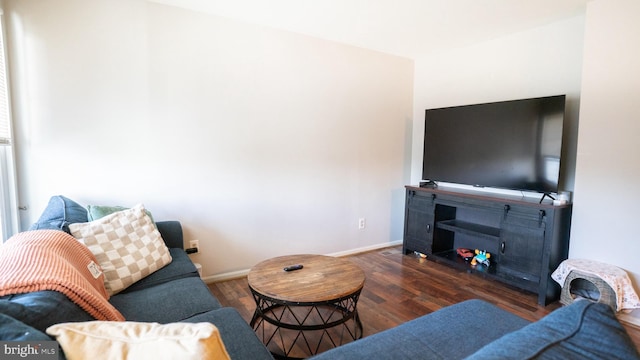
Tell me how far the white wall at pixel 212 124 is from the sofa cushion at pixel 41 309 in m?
1.70

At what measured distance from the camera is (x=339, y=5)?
8.34 feet

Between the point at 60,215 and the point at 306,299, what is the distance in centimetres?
153

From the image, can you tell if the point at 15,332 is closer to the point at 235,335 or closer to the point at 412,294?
the point at 235,335

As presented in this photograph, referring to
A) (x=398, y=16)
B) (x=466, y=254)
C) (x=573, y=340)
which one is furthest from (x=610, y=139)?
(x=573, y=340)

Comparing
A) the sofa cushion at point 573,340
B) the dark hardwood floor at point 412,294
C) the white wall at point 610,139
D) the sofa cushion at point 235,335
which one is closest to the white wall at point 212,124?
the dark hardwood floor at point 412,294

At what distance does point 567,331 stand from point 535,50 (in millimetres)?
3045

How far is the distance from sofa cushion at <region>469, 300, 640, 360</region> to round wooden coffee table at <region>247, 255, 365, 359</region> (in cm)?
100

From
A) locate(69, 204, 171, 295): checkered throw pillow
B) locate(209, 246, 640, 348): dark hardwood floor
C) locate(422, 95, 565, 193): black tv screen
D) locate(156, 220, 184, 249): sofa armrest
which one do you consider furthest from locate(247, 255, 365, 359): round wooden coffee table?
locate(422, 95, 565, 193): black tv screen

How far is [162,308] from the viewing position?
1.58m

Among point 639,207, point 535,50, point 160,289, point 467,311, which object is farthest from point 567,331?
point 535,50

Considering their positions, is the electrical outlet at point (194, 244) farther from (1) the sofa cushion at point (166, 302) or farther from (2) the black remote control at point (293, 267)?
(2) the black remote control at point (293, 267)

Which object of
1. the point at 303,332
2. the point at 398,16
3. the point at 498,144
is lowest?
the point at 303,332

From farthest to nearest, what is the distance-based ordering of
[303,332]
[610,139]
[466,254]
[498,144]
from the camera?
[466,254], [498,144], [610,139], [303,332]

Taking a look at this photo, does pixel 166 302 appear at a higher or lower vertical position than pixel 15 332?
lower
